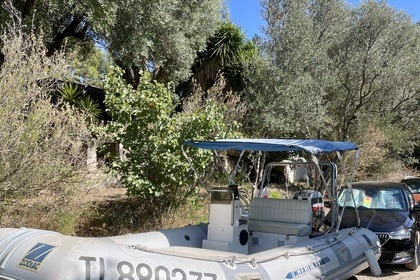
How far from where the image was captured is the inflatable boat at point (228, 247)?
11.9 feet

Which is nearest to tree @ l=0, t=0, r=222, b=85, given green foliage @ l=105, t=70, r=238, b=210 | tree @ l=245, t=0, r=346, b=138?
tree @ l=245, t=0, r=346, b=138

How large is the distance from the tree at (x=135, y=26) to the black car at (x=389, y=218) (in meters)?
6.43

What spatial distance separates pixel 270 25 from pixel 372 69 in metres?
3.75

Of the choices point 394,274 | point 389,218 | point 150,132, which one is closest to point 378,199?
point 389,218

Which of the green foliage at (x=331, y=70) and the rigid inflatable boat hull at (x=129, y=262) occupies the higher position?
the green foliage at (x=331, y=70)

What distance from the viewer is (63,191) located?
7.58 m

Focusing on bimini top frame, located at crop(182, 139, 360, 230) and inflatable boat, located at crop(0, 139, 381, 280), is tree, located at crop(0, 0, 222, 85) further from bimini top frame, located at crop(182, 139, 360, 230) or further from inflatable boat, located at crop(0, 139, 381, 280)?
inflatable boat, located at crop(0, 139, 381, 280)

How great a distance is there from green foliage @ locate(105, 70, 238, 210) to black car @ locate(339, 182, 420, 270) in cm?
302

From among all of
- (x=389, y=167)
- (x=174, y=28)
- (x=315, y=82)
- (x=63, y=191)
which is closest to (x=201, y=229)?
(x=63, y=191)

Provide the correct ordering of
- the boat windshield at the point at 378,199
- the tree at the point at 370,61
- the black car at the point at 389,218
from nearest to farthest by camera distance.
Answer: the black car at the point at 389,218, the boat windshield at the point at 378,199, the tree at the point at 370,61

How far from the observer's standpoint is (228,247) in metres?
6.11

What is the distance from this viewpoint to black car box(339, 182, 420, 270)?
7.95m

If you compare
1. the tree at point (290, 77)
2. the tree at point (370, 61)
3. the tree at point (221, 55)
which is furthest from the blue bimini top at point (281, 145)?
the tree at point (221, 55)

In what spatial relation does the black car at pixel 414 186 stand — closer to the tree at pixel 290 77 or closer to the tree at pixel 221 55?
the tree at pixel 290 77
